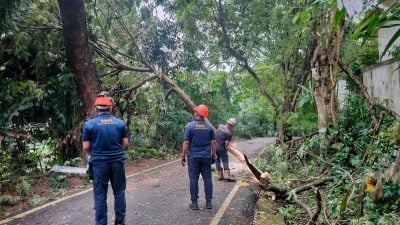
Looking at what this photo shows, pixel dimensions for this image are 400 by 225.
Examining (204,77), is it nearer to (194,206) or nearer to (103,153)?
(194,206)

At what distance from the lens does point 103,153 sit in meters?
5.51

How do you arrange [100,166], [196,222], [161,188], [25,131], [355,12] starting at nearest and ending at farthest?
[355,12] < [100,166] < [196,222] < [161,188] < [25,131]

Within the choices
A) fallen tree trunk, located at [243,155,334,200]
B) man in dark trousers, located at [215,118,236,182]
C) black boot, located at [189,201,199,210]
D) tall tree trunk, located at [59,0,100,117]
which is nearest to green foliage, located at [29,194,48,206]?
black boot, located at [189,201,199,210]

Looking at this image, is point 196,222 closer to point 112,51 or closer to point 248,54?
point 112,51

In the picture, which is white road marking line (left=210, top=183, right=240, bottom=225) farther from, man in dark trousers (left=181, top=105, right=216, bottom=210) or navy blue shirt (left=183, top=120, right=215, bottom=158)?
navy blue shirt (left=183, top=120, right=215, bottom=158)

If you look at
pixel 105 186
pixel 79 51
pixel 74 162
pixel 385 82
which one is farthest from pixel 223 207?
pixel 79 51

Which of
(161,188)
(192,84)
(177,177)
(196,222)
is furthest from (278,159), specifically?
(192,84)

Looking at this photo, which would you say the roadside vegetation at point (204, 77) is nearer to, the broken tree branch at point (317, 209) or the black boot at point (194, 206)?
the broken tree branch at point (317, 209)

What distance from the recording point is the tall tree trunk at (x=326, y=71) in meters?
9.14

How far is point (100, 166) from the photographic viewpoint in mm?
5496

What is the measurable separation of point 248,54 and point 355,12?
16193mm

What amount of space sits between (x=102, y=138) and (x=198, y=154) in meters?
2.24

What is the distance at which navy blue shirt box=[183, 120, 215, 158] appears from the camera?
23.9 feet

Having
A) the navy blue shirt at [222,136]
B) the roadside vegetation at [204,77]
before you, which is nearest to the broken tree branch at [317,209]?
the roadside vegetation at [204,77]
